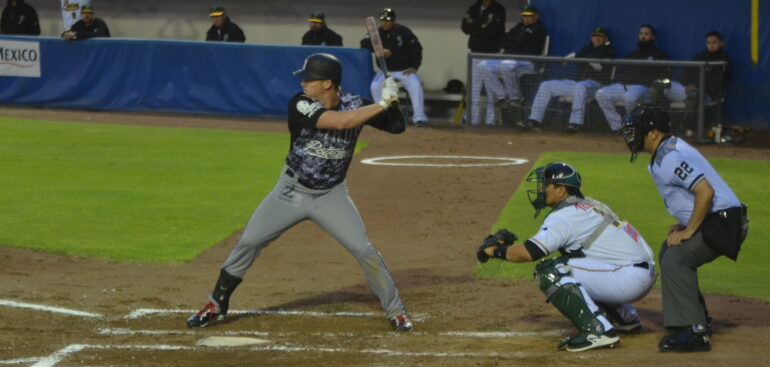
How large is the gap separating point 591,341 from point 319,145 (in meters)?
2.17

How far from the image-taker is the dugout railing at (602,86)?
60.2ft

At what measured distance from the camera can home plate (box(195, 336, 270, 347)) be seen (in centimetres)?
758

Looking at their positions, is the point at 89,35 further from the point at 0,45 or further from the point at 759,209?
the point at 759,209

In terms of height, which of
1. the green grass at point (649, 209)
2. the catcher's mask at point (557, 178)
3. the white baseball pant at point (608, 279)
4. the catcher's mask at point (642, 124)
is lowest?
the green grass at point (649, 209)

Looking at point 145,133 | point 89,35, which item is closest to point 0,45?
point 89,35

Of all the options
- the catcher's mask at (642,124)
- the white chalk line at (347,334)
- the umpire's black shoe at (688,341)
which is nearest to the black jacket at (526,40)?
the white chalk line at (347,334)

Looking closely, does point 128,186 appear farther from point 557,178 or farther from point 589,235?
point 589,235

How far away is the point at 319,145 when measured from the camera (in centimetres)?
775

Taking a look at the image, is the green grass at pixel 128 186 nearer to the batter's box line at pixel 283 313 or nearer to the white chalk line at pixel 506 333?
the batter's box line at pixel 283 313

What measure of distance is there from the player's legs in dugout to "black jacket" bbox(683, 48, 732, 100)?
38.4 feet

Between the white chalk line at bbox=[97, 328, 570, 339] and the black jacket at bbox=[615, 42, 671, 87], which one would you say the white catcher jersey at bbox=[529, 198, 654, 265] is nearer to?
the white chalk line at bbox=[97, 328, 570, 339]

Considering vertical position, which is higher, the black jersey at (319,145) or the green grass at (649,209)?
the black jersey at (319,145)

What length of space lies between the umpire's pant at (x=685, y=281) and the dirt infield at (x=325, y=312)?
0.79 ft

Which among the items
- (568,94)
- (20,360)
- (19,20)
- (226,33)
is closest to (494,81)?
(568,94)
